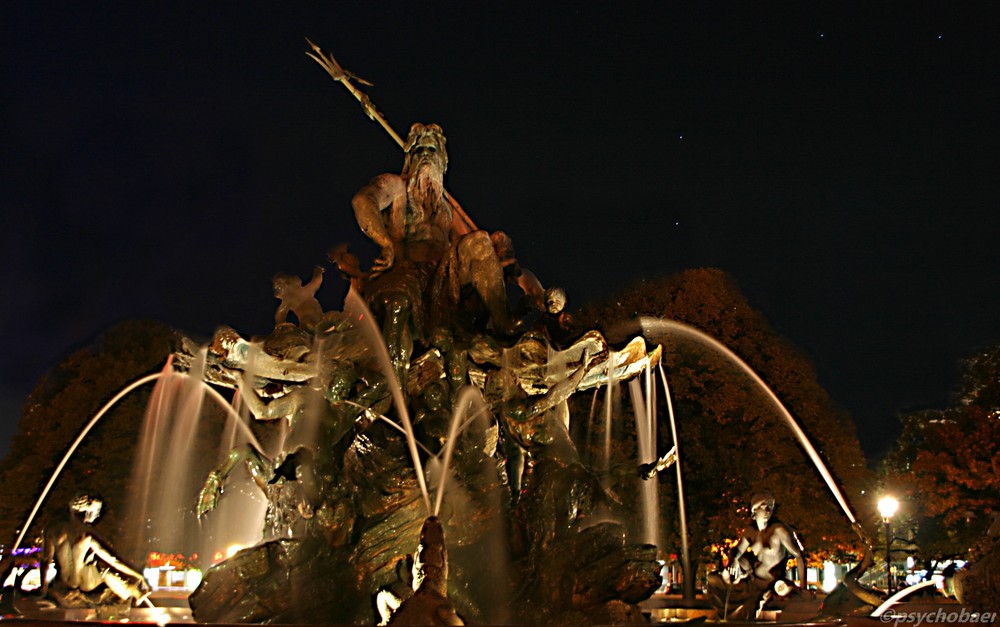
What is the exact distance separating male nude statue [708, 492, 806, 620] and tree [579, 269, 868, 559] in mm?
14697

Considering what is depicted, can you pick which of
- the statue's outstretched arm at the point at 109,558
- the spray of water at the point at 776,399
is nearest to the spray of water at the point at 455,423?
the spray of water at the point at 776,399

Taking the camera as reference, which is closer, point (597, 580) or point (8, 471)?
point (597, 580)

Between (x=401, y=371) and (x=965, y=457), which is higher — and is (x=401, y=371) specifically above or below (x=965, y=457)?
below

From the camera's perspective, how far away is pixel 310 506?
39.3ft

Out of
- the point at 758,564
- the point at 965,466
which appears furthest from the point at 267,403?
the point at 965,466

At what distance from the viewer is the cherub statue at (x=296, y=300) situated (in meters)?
13.7

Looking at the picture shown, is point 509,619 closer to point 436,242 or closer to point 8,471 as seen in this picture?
point 436,242

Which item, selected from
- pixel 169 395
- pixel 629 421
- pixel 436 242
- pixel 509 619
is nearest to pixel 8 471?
pixel 629 421

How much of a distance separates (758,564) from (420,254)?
6.67 m

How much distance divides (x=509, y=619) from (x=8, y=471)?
3066cm

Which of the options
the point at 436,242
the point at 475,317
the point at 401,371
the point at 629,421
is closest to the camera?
the point at 401,371

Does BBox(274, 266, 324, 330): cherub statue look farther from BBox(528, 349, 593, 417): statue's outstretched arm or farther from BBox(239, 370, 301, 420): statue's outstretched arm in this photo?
BBox(528, 349, 593, 417): statue's outstretched arm

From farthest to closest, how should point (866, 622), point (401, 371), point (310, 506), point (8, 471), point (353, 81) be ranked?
point (8, 471), point (353, 81), point (401, 371), point (310, 506), point (866, 622)

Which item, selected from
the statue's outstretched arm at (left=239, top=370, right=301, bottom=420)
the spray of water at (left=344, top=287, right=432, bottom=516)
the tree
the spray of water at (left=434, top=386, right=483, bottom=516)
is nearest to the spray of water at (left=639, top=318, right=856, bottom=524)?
the spray of water at (left=434, top=386, right=483, bottom=516)
